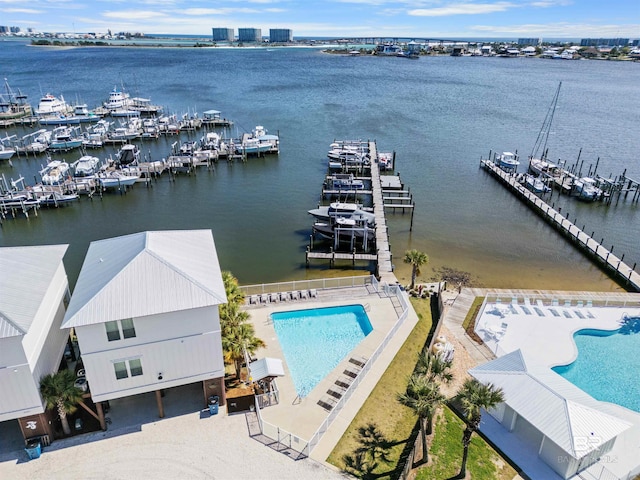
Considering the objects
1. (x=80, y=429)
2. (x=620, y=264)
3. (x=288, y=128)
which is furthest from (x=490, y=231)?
(x=288, y=128)

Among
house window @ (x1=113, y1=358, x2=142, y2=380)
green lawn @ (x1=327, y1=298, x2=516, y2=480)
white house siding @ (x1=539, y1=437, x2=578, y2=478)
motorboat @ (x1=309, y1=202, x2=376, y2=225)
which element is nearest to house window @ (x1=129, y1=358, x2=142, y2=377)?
house window @ (x1=113, y1=358, x2=142, y2=380)

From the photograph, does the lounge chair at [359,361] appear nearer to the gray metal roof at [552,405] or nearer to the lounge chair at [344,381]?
the lounge chair at [344,381]

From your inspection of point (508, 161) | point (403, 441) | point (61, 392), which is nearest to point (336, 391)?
point (403, 441)

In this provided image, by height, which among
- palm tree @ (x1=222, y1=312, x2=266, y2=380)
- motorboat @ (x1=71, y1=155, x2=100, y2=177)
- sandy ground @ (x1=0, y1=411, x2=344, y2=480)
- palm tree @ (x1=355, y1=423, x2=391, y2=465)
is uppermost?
palm tree @ (x1=222, y1=312, x2=266, y2=380)

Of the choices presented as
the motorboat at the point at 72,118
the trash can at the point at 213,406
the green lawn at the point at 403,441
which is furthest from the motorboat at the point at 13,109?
the green lawn at the point at 403,441

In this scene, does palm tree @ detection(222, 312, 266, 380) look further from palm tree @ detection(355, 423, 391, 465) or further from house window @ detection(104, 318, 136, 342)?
palm tree @ detection(355, 423, 391, 465)

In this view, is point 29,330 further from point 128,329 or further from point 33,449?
point 33,449
